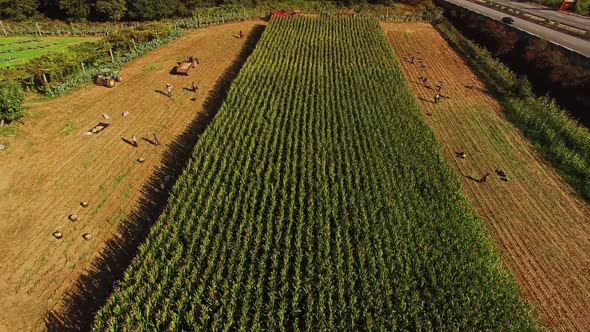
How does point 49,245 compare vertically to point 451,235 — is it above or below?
below

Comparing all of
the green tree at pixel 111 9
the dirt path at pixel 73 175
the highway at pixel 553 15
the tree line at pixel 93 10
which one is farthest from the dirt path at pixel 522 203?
the green tree at pixel 111 9

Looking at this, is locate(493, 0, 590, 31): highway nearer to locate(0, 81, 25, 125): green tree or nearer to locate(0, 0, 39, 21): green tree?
locate(0, 81, 25, 125): green tree

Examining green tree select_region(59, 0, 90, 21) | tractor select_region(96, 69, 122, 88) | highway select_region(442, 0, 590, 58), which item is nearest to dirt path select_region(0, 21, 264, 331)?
tractor select_region(96, 69, 122, 88)

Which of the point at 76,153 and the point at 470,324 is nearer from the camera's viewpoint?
the point at 470,324

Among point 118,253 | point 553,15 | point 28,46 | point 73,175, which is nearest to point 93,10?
point 28,46

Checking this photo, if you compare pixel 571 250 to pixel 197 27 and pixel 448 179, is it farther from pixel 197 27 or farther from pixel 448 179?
pixel 197 27

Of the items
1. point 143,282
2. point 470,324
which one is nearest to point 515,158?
point 470,324
